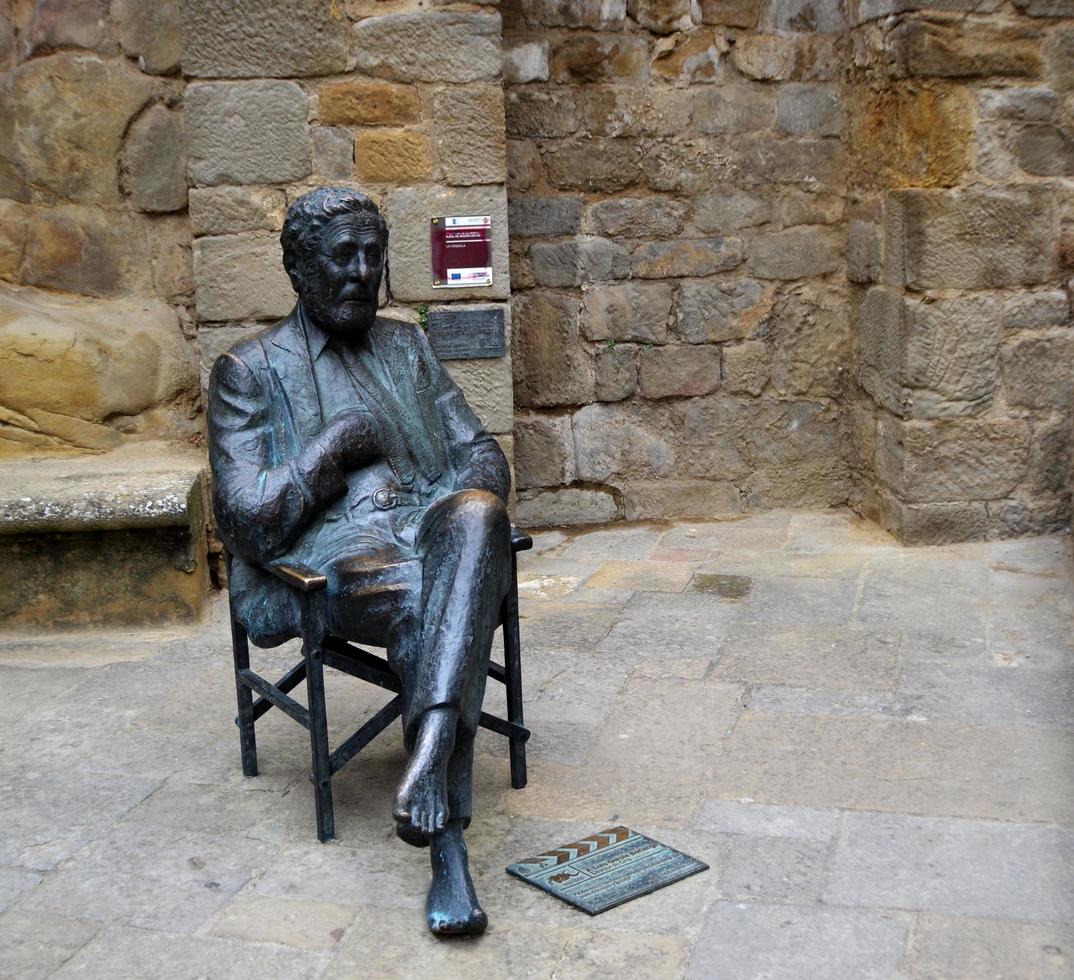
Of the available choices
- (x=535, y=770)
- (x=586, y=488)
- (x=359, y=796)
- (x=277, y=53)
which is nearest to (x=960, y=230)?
(x=586, y=488)

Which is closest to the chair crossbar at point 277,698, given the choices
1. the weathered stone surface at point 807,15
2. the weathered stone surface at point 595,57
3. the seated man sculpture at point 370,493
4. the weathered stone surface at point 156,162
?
the seated man sculpture at point 370,493

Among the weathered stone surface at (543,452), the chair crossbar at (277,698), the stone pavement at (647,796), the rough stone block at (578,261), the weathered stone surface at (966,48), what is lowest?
the stone pavement at (647,796)

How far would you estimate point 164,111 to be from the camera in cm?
508

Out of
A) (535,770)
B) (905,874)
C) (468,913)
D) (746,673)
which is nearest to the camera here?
(468,913)

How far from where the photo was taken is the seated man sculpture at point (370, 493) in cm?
276

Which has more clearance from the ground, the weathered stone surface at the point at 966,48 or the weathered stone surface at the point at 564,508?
the weathered stone surface at the point at 966,48

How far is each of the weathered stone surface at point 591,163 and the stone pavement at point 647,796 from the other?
162cm

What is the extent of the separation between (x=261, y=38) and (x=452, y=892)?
302 centimetres

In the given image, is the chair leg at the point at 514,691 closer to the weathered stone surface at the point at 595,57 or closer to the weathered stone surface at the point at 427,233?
the weathered stone surface at the point at 427,233

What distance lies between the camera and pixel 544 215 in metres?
5.51

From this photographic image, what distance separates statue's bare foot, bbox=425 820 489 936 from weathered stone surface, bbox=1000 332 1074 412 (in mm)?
3149

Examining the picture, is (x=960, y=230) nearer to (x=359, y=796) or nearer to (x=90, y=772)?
(x=359, y=796)

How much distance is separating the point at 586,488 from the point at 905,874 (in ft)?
10.1

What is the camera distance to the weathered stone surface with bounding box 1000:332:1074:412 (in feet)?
16.8
